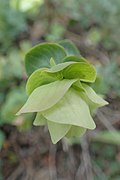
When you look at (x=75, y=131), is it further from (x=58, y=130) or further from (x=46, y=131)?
(x=46, y=131)

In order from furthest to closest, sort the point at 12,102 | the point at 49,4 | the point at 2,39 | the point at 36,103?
the point at 49,4 → the point at 2,39 → the point at 12,102 → the point at 36,103

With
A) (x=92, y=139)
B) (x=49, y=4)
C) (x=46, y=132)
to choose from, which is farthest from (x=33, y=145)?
(x=49, y=4)

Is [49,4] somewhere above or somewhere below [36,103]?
below

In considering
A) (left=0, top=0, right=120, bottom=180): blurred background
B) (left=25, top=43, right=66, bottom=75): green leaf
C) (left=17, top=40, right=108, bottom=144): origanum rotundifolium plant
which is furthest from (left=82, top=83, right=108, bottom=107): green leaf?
(left=0, top=0, right=120, bottom=180): blurred background

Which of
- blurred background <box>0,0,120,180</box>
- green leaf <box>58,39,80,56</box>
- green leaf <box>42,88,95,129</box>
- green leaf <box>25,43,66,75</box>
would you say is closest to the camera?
green leaf <box>42,88,95,129</box>

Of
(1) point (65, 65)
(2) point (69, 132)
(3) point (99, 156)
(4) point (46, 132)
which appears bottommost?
(3) point (99, 156)

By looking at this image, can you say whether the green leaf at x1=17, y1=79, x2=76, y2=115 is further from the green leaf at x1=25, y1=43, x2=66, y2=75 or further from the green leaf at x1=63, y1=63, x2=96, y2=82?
the green leaf at x1=25, y1=43, x2=66, y2=75

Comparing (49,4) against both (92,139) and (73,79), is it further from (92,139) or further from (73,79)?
(73,79)

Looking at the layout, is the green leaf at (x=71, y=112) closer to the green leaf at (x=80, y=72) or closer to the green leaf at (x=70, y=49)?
the green leaf at (x=80, y=72)
